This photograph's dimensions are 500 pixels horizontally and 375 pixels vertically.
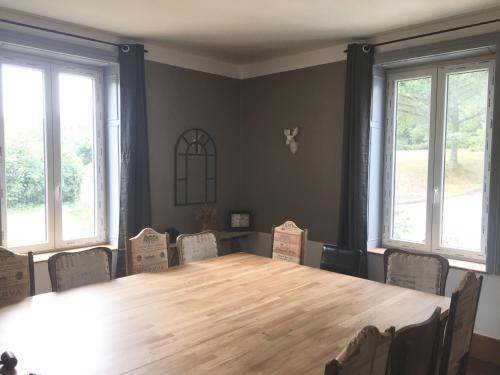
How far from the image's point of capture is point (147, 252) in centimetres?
309

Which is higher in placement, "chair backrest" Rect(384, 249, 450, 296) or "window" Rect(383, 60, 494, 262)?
"window" Rect(383, 60, 494, 262)

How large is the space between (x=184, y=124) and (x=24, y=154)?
1557 millimetres

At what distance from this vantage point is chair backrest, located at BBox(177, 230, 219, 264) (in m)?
3.29

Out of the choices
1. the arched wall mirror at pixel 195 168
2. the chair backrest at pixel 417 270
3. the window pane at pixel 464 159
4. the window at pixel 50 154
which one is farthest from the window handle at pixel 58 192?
the window pane at pixel 464 159

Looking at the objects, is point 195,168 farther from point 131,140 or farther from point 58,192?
point 58,192

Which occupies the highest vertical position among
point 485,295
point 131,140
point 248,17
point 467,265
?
point 248,17

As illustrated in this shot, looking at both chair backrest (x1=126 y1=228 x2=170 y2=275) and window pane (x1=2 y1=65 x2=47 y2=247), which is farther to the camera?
window pane (x1=2 y1=65 x2=47 y2=247)

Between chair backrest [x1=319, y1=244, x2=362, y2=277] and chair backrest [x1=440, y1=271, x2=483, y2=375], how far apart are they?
3.76 feet

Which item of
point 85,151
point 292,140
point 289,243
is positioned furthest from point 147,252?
point 292,140

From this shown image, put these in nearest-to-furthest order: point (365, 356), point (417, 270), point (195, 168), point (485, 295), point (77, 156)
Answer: point (365, 356) < point (417, 270) < point (485, 295) < point (77, 156) < point (195, 168)

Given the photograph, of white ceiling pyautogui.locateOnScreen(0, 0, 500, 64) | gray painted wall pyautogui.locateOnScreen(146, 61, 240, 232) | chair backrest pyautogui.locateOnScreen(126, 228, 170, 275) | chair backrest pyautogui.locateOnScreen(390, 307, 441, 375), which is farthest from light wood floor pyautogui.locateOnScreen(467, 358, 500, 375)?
gray painted wall pyautogui.locateOnScreen(146, 61, 240, 232)

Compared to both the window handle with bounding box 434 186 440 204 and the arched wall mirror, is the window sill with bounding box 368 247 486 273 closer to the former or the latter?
the window handle with bounding box 434 186 440 204

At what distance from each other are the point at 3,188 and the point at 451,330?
3.40m

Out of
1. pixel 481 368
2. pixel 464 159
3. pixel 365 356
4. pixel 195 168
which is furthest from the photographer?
pixel 195 168
